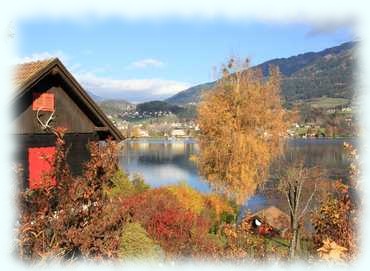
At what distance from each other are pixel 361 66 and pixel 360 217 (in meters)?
2.42

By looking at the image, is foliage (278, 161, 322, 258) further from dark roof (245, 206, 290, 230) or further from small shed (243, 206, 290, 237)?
small shed (243, 206, 290, 237)

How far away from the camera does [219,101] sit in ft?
92.4

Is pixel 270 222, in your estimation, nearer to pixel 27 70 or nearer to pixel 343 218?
pixel 27 70

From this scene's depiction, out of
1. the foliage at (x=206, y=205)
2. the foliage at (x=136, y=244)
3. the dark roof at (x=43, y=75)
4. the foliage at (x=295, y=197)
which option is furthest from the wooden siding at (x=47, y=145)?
the foliage at (x=295, y=197)

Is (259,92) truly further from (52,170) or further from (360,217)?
(52,170)

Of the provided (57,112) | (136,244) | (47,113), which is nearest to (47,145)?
(47,113)

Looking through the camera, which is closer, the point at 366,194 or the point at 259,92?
the point at 366,194

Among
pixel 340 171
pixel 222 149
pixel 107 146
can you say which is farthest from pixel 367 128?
pixel 340 171

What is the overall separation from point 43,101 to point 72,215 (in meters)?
9.08

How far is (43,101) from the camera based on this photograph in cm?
1340

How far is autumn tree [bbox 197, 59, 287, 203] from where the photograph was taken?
27766 millimetres

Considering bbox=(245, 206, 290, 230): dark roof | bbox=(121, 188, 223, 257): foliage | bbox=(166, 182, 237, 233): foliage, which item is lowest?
bbox=(245, 206, 290, 230): dark roof

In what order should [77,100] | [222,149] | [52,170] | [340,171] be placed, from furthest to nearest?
[340,171]
[222,149]
[77,100]
[52,170]

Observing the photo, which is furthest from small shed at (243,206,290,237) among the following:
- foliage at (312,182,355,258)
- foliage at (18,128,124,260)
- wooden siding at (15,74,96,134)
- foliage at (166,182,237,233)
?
foliage at (18,128,124,260)
